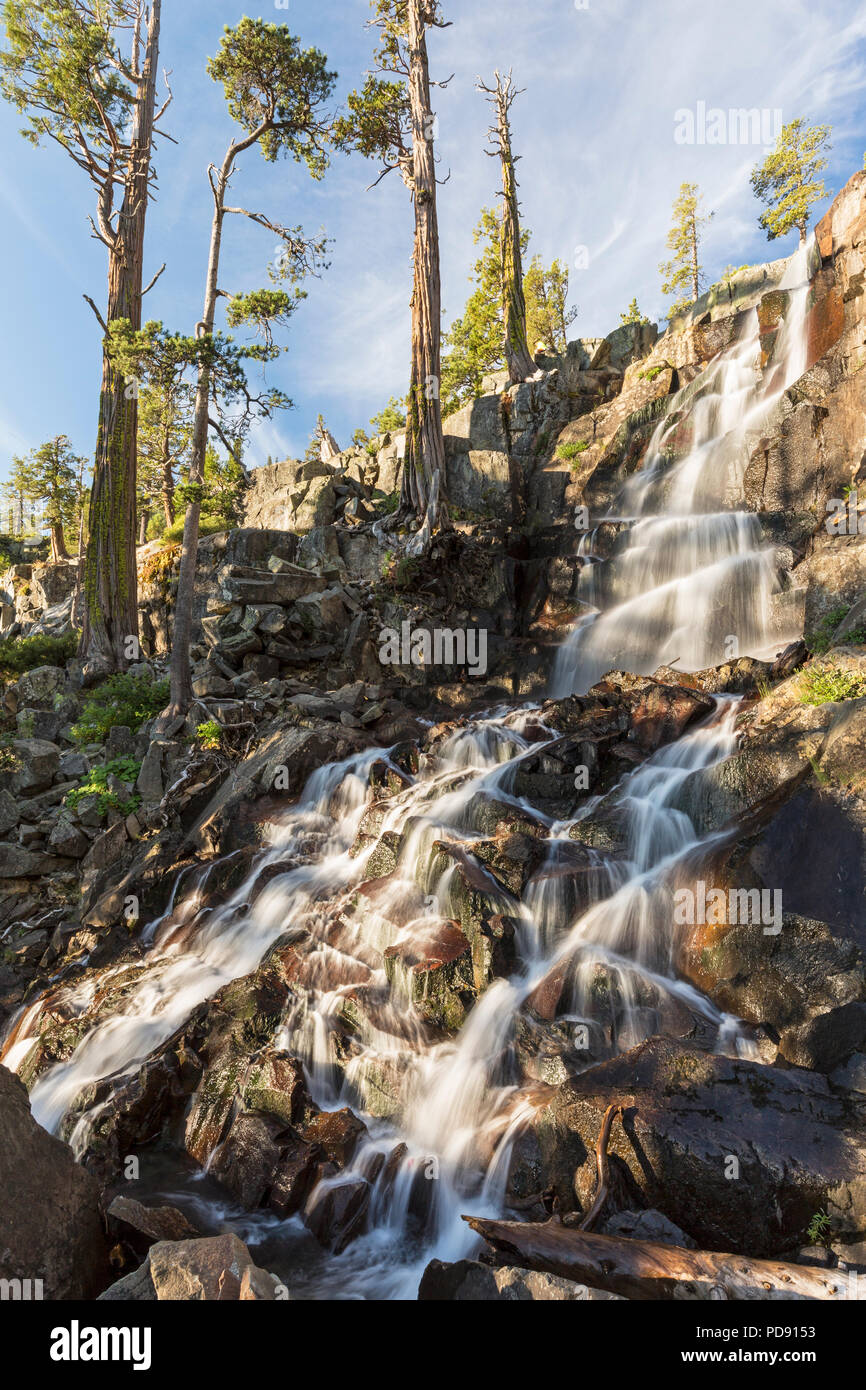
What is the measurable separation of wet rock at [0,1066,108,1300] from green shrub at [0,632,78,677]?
50.3 feet

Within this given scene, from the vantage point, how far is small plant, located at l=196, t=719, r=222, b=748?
12594 millimetres

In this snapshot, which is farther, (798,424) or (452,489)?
(452,489)

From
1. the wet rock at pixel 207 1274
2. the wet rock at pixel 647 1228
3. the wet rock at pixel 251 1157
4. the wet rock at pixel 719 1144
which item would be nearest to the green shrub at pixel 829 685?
the wet rock at pixel 719 1144

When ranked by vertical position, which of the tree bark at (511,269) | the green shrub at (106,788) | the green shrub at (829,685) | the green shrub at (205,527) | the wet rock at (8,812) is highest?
the tree bark at (511,269)

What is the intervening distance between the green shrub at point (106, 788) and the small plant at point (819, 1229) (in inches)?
428

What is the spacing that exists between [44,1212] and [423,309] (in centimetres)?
2000

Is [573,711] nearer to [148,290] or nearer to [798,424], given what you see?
[798,424]

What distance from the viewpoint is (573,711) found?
1031cm

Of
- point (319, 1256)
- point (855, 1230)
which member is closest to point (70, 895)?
point (319, 1256)

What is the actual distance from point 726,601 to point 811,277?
9.10 metres

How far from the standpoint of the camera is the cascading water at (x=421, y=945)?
4965mm

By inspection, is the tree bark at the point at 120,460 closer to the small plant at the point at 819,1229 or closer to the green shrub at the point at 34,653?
the green shrub at the point at 34,653

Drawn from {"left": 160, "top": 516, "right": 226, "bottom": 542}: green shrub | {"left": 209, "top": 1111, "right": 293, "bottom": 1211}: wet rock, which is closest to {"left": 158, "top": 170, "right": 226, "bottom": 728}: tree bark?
{"left": 160, "top": 516, "right": 226, "bottom": 542}: green shrub
